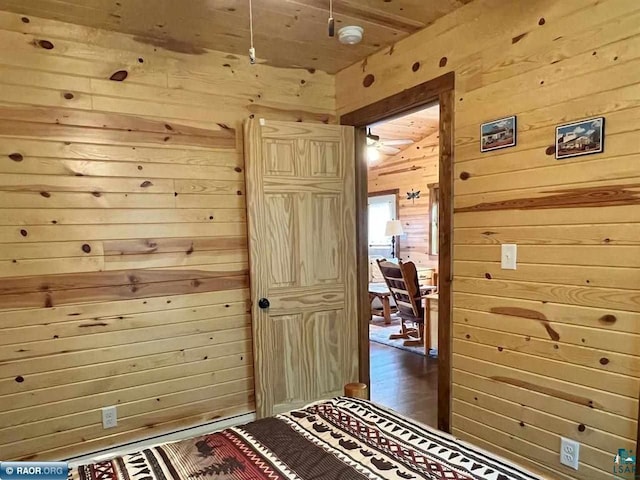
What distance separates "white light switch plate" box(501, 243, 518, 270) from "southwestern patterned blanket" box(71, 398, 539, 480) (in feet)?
3.16

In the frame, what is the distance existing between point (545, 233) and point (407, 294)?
2.84 meters

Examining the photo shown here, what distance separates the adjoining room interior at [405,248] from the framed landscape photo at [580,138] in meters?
2.12

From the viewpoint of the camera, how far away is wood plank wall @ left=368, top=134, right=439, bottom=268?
6457mm

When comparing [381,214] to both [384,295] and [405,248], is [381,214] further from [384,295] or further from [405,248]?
[384,295]

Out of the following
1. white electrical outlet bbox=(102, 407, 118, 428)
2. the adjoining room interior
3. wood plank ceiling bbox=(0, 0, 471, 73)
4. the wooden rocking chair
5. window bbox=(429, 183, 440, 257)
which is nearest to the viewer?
wood plank ceiling bbox=(0, 0, 471, 73)

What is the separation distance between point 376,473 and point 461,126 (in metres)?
1.78

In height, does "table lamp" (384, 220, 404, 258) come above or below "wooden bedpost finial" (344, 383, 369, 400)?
above

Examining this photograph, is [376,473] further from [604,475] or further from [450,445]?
[604,475]

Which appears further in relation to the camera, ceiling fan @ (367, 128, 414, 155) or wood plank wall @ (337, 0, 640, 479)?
ceiling fan @ (367, 128, 414, 155)

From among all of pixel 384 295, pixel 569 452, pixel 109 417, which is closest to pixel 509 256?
pixel 569 452

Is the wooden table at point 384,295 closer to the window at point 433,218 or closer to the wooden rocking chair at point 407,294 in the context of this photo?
the wooden rocking chair at point 407,294

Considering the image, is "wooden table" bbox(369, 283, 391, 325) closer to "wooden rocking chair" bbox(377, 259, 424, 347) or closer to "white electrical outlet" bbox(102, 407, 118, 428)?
"wooden rocking chair" bbox(377, 259, 424, 347)

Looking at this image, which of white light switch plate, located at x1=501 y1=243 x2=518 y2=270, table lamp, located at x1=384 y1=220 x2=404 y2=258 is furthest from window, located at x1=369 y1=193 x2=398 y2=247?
white light switch plate, located at x1=501 y1=243 x2=518 y2=270

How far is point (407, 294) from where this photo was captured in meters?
4.65
